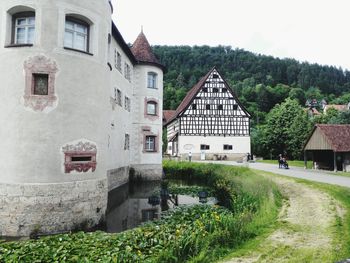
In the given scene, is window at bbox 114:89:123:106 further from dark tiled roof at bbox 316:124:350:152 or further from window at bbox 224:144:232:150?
window at bbox 224:144:232:150

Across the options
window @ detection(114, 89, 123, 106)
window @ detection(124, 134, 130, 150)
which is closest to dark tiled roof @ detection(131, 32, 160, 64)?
window @ detection(114, 89, 123, 106)

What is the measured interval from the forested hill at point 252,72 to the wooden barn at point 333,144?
205 ft

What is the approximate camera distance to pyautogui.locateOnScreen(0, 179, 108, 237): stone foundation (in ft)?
34.7

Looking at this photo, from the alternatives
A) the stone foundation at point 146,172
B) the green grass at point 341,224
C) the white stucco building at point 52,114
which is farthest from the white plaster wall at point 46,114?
the stone foundation at point 146,172

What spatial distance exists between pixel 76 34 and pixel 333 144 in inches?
823

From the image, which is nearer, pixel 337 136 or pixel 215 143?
pixel 337 136

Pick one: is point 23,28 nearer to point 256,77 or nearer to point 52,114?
point 52,114

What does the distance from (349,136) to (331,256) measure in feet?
73.9

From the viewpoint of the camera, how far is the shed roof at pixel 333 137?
24484mm

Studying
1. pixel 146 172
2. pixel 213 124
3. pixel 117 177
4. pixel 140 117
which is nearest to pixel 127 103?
pixel 140 117

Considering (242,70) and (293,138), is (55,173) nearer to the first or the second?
(293,138)

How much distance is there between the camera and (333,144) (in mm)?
24562

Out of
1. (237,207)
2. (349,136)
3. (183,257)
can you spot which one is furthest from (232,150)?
(183,257)

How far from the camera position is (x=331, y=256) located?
19.7ft
